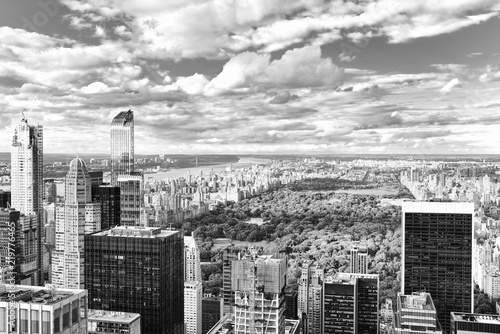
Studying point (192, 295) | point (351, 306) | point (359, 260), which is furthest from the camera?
point (359, 260)

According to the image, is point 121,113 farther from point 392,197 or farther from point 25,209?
point 392,197

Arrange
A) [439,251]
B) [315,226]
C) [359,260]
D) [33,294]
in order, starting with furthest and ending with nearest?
[315,226]
[359,260]
[439,251]
[33,294]

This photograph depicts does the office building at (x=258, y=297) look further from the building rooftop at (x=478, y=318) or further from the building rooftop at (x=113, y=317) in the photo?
the building rooftop at (x=478, y=318)

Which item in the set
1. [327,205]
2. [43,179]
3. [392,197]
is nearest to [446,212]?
[392,197]

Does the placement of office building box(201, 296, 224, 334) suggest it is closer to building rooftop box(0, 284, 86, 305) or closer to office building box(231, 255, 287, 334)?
office building box(231, 255, 287, 334)

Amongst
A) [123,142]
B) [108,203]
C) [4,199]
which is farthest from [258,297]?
[4,199]

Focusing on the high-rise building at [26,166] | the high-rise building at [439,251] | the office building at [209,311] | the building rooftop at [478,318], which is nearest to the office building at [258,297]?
the office building at [209,311]

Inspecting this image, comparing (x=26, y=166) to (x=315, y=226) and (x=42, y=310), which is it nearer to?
(x=315, y=226)
